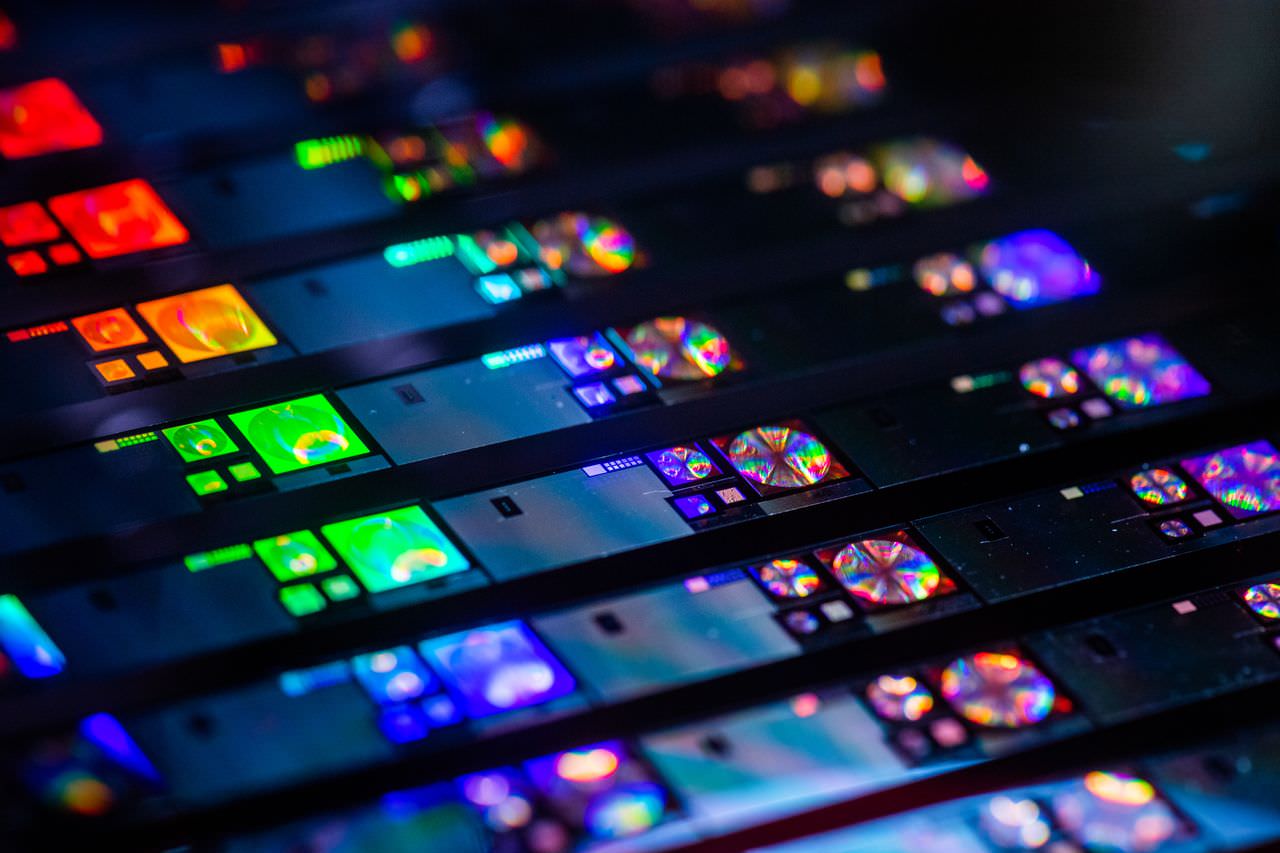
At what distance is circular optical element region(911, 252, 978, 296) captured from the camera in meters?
4.85

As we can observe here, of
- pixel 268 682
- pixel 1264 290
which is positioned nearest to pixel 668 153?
pixel 1264 290

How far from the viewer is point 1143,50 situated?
594 centimetres

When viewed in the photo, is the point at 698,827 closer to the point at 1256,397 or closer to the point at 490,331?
the point at 490,331

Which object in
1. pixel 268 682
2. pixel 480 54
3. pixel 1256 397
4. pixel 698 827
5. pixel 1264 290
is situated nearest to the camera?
pixel 698 827

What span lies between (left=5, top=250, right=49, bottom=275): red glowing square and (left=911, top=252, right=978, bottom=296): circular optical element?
8.43 ft

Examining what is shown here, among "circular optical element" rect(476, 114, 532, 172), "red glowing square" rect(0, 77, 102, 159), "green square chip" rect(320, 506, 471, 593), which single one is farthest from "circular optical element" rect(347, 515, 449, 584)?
"red glowing square" rect(0, 77, 102, 159)

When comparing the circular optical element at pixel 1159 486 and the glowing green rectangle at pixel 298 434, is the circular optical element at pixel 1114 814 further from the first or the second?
the glowing green rectangle at pixel 298 434

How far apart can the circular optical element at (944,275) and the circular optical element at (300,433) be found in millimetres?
1771

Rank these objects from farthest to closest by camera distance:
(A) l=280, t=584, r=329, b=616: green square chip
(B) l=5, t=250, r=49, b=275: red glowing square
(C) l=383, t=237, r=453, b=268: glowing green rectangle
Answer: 1. (C) l=383, t=237, r=453, b=268: glowing green rectangle
2. (B) l=5, t=250, r=49, b=275: red glowing square
3. (A) l=280, t=584, r=329, b=616: green square chip

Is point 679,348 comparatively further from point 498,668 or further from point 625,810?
point 625,810

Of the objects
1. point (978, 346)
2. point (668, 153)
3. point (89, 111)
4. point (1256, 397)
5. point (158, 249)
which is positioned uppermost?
point (89, 111)

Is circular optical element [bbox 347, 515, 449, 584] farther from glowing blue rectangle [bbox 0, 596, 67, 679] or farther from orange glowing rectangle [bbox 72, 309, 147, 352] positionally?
orange glowing rectangle [bbox 72, 309, 147, 352]

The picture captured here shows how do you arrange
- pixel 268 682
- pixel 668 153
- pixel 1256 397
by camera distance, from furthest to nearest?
pixel 668 153 → pixel 1256 397 → pixel 268 682

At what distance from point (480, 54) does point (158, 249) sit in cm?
172
